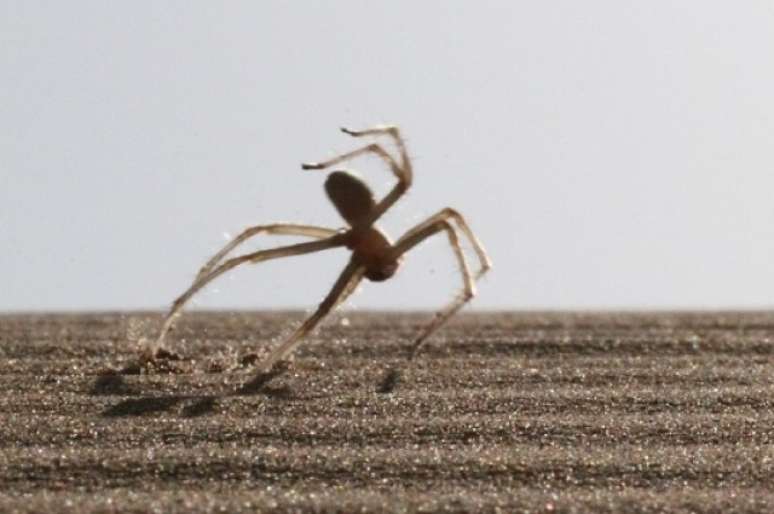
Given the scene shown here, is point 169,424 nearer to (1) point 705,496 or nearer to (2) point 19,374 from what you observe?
(2) point 19,374

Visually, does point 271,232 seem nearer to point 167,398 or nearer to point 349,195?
point 349,195

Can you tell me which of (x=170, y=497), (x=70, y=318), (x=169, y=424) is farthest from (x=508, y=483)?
(x=70, y=318)

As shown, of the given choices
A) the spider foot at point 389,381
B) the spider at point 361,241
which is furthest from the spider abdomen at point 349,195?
the spider foot at point 389,381

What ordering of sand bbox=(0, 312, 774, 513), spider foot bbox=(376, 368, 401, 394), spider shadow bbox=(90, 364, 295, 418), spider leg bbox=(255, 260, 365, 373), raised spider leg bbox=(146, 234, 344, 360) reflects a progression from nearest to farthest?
sand bbox=(0, 312, 774, 513)
spider shadow bbox=(90, 364, 295, 418)
spider foot bbox=(376, 368, 401, 394)
spider leg bbox=(255, 260, 365, 373)
raised spider leg bbox=(146, 234, 344, 360)

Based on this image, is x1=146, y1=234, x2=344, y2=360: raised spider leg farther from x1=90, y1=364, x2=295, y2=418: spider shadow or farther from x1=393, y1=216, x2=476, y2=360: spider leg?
x1=90, y1=364, x2=295, y2=418: spider shadow

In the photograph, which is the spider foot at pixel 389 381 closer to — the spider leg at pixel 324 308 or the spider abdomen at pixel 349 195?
the spider leg at pixel 324 308

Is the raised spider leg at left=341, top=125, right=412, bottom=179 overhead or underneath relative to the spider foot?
overhead

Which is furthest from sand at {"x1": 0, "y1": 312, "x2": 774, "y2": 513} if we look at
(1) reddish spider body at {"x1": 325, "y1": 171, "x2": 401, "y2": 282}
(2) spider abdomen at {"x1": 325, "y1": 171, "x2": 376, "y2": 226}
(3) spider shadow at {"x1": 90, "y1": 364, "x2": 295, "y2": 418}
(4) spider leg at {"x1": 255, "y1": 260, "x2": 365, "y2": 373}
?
(2) spider abdomen at {"x1": 325, "y1": 171, "x2": 376, "y2": 226}

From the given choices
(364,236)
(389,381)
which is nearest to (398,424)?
(389,381)
